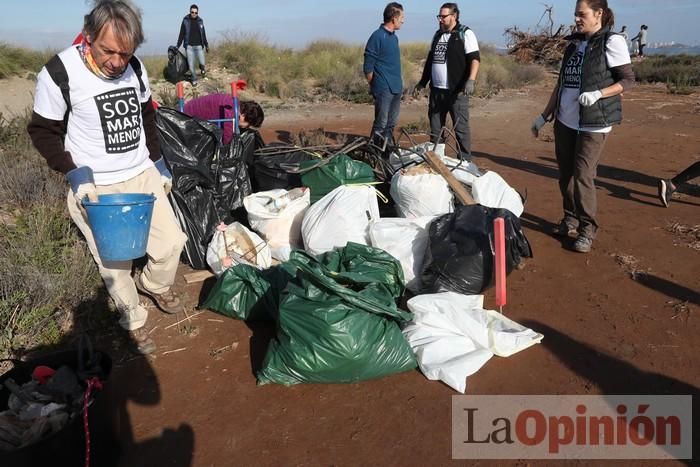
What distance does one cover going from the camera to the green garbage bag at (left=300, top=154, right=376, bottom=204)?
4.05m

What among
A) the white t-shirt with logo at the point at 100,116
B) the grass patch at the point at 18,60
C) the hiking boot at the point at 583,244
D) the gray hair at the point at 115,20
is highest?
the grass patch at the point at 18,60

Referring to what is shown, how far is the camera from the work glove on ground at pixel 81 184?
2430 millimetres

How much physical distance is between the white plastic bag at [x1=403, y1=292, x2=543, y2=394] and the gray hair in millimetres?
1936

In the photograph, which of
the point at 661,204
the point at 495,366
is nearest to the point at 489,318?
the point at 495,366

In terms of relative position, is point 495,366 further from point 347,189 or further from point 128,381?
point 128,381

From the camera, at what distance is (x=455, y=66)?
5.63 m

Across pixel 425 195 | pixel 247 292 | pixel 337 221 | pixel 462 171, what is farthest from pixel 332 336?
pixel 462 171

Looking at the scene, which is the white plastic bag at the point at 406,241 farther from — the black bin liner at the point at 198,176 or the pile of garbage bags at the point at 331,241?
the black bin liner at the point at 198,176

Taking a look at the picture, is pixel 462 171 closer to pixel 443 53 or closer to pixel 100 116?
pixel 443 53

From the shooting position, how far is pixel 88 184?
96.3 inches

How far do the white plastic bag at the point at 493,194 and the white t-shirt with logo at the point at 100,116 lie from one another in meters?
2.31

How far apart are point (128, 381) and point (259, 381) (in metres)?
0.70

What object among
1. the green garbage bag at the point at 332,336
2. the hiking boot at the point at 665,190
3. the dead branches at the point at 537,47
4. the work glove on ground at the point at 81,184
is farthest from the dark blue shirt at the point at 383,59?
the dead branches at the point at 537,47

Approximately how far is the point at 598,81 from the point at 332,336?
2.66 metres
